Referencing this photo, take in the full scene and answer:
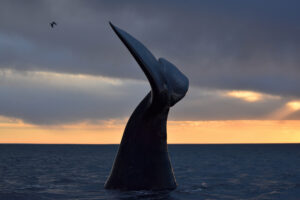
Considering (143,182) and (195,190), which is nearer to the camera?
(143,182)

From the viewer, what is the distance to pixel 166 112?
14984 mm

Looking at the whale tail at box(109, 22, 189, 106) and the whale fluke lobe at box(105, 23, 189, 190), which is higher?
the whale tail at box(109, 22, 189, 106)

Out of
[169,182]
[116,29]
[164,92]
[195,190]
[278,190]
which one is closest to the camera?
[116,29]

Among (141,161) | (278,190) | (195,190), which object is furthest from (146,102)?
(278,190)

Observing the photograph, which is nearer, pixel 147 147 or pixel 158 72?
pixel 158 72

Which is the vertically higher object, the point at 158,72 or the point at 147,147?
the point at 158,72

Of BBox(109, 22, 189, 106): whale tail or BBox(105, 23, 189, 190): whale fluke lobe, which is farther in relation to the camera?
BBox(105, 23, 189, 190): whale fluke lobe

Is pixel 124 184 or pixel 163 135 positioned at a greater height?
pixel 163 135

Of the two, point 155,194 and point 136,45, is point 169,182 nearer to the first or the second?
point 155,194

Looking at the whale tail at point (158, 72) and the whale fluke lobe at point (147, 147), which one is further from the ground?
the whale tail at point (158, 72)

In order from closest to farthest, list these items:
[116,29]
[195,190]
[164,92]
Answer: [116,29]
[164,92]
[195,190]

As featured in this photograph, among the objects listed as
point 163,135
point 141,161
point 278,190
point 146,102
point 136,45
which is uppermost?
point 136,45

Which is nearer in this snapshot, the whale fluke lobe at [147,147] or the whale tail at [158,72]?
the whale tail at [158,72]

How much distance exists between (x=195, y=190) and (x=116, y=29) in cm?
1125
